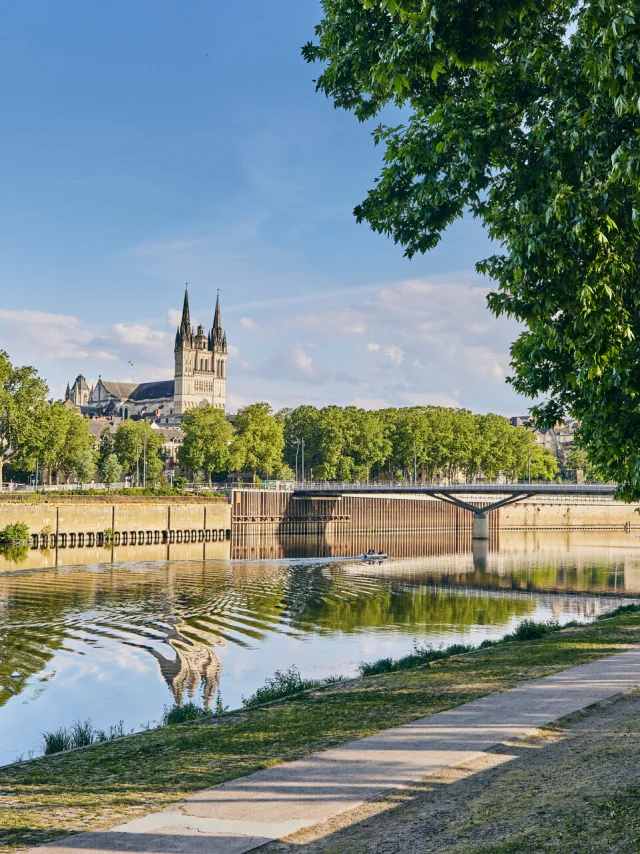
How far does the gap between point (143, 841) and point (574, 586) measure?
185 feet

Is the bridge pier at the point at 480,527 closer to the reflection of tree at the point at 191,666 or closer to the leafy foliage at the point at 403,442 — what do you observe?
the leafy foliage at the point at 403,442

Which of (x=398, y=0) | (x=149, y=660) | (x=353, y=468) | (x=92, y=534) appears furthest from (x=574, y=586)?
Result: (x=353, y=468)

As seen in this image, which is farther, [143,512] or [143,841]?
[143,512]

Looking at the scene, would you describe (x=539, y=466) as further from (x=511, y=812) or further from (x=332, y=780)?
(x=511, y=812)

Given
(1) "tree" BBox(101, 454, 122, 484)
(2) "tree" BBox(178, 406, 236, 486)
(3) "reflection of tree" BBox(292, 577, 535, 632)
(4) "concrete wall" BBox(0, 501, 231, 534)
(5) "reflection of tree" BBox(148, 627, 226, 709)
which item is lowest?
(3) "reflection of tree" BBox(292, 577, 535, 632)

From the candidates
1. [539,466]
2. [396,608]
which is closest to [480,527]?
[396,608]

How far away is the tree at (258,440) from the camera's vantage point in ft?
460

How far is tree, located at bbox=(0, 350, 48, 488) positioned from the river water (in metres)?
20.6

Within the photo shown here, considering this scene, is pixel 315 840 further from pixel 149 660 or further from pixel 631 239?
pixel 149 660

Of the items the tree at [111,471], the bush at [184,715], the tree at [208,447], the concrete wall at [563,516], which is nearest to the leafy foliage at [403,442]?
the concrete wall at [563,516]

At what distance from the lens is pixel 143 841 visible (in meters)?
10.3

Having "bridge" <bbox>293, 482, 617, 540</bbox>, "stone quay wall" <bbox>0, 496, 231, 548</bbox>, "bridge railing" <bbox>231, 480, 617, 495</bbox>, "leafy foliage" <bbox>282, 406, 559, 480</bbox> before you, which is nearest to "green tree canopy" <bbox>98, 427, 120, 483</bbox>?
"bridge railing" <bbox>231, 480, 617, 495</bbox>

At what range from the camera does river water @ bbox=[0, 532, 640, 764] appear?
2845 centimetres

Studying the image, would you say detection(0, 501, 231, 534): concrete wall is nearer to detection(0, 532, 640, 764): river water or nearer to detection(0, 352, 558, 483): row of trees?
detection(0, 532, 640, 764): river water
